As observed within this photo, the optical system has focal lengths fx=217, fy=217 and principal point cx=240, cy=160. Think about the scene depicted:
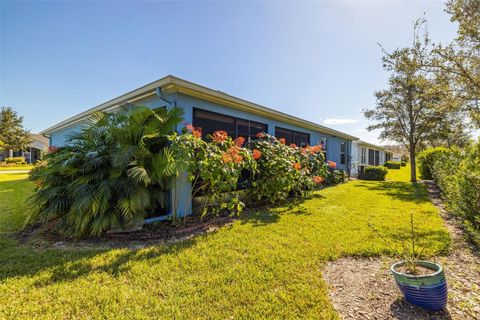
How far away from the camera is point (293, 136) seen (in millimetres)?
10945

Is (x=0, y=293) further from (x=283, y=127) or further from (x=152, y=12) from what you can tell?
(x=283, y=127)

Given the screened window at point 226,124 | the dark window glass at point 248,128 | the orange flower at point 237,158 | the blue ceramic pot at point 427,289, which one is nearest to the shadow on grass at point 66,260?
the orange flower at point 237,158

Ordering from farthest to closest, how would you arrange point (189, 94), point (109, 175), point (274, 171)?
point (274, 171)
point (189, 94)
point (109, 175)

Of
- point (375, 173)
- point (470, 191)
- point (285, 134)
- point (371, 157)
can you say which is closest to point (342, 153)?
point (375, 173)

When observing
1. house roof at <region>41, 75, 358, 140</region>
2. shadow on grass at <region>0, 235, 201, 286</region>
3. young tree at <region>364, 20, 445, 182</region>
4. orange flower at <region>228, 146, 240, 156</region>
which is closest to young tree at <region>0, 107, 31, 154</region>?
house roof at <region>41, 75, 358, 140</region>

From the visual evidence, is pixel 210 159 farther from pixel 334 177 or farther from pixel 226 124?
pixel 334 177

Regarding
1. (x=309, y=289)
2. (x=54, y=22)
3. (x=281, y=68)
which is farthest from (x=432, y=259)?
(x=54, y=22)

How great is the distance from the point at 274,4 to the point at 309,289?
8.36 metres

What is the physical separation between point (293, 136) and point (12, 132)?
121ft

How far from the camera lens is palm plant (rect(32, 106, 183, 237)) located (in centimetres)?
416

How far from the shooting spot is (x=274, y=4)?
7.39 metres

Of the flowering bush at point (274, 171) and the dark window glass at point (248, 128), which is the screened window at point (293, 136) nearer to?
the dark window glass at point (248, 128)

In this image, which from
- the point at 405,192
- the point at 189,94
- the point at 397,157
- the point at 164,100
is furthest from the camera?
the point at 397,157

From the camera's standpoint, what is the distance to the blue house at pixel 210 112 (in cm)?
555
